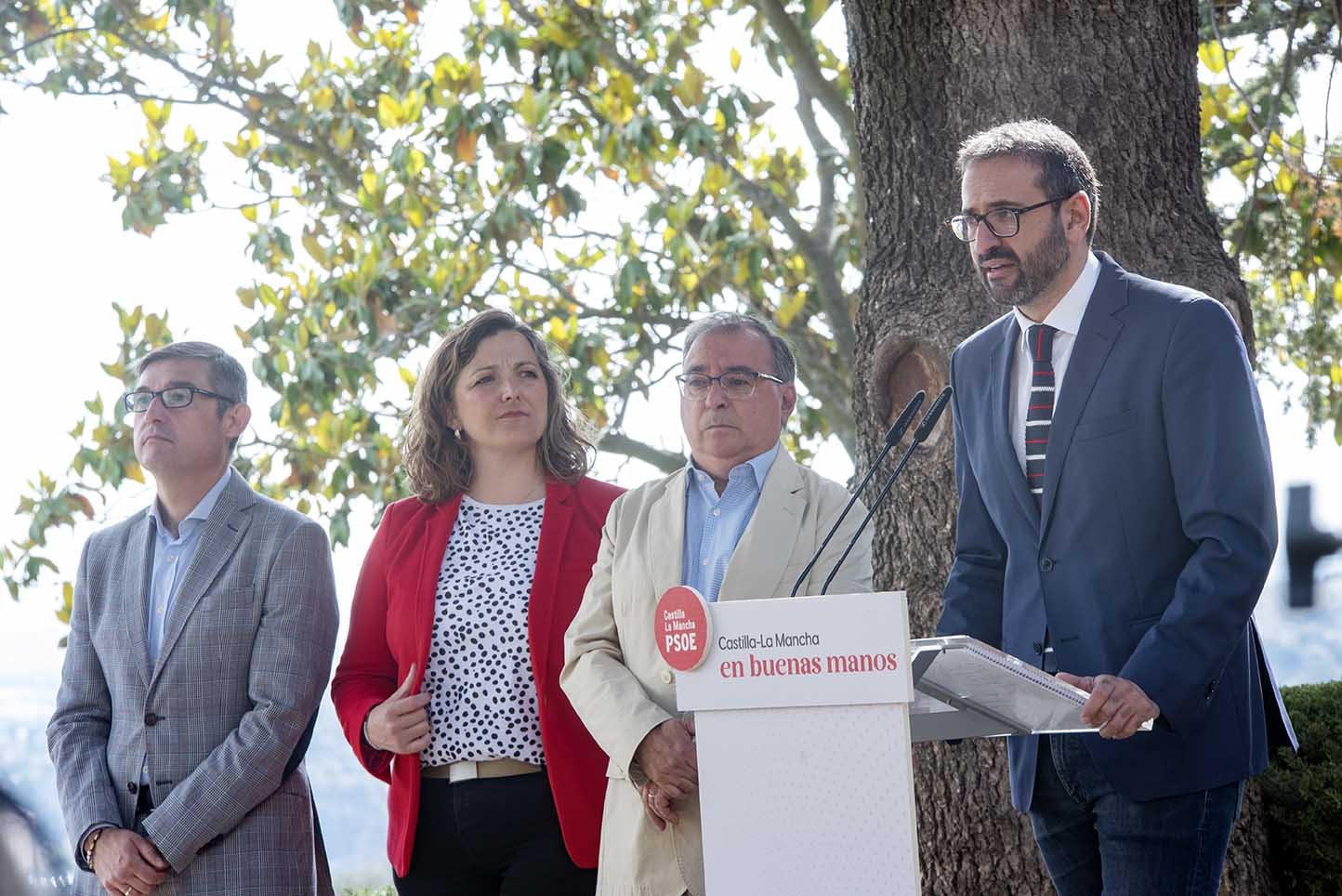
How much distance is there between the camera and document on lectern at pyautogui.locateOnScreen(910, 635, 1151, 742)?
2035 mm

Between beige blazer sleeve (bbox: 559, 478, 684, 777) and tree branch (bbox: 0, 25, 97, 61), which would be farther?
tree branch (bbox: 0, 25, 97, 61)

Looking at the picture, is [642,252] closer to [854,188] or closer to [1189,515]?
[854,188]

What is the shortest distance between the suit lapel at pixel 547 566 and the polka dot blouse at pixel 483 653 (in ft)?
0.11

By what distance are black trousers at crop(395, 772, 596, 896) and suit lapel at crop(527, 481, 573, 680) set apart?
10.8 inches

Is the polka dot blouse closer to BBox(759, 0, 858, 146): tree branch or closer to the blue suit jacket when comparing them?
the blue suit jacket

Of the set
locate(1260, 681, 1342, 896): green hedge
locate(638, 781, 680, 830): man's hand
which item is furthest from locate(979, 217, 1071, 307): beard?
locate(1260, 681, 1342, 896): green hedge

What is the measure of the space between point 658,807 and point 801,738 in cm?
79

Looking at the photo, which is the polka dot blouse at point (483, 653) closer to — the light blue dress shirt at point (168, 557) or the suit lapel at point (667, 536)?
the suit lapel at point (667, 536)

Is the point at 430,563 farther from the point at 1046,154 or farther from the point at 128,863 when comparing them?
the point at 1046,154

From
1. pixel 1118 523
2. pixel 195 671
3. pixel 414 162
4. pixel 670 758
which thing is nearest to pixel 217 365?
pixel 195 671

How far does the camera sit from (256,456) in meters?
8.00

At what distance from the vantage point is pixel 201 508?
146 inches

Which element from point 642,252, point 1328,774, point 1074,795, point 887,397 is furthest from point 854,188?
point 1074,795

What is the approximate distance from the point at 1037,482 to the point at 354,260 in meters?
6.04
